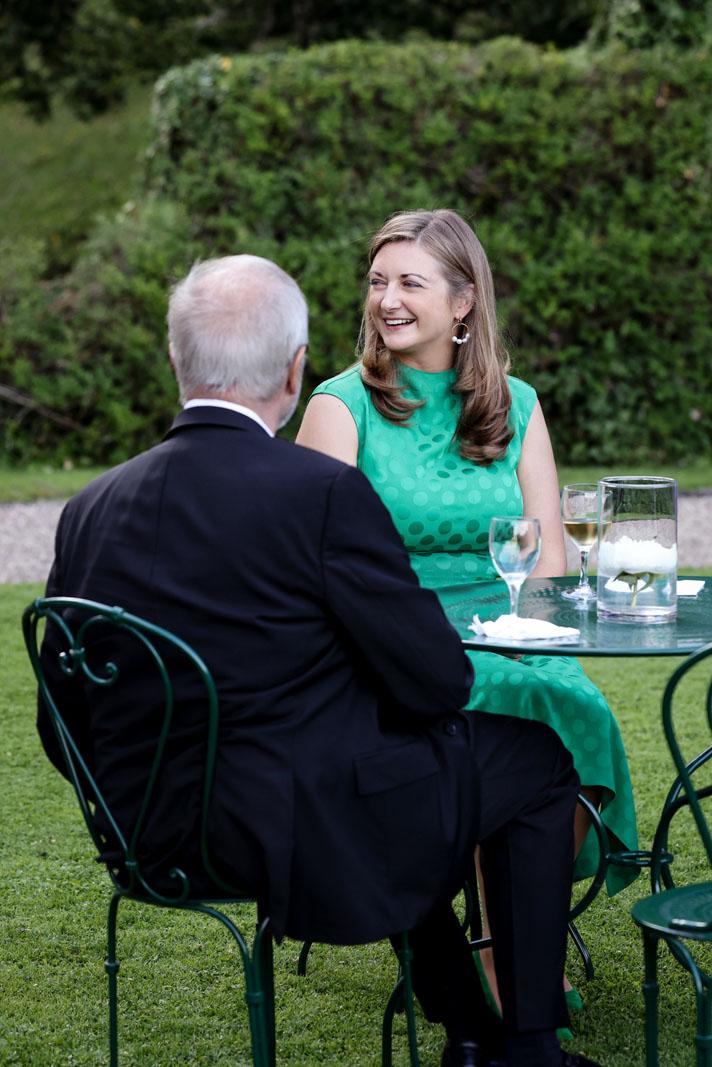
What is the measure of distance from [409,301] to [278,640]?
145 cm

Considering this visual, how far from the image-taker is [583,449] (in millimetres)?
10406

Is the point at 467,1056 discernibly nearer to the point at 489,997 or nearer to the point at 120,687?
the point at 489,997

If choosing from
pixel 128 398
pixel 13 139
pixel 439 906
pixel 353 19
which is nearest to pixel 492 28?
pixel 353 19

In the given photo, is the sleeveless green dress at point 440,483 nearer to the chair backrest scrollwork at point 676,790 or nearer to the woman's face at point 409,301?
the woman's face at point 409,301

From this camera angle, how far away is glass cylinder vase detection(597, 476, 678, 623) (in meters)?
2.74

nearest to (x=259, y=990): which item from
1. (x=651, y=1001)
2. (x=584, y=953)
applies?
(x=651, y=1001)

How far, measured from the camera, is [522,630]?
2.56 meters

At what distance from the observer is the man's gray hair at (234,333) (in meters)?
2.29

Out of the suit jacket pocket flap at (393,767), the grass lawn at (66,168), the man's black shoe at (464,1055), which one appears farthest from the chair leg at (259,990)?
the grass lawn at (66,168)

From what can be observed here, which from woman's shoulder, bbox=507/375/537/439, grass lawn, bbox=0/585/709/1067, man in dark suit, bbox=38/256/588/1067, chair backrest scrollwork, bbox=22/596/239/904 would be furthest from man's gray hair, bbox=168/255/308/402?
grass lawn, bbox=0/585/709/1067

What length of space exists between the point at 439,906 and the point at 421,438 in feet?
4.16

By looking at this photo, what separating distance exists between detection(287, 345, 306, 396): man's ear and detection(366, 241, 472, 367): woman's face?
110cm

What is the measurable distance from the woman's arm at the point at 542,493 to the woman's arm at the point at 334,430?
0.45 meters

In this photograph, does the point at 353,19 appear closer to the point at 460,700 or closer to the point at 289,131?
the point at 289,131
